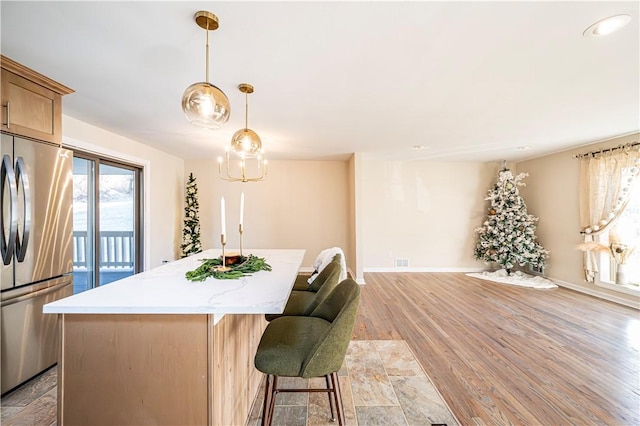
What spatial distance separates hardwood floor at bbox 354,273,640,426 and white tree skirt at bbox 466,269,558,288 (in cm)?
33

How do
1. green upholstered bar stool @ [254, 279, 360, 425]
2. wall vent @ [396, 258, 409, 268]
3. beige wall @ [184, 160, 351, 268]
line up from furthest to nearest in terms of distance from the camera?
wall vent @ [396, 258, 409, 268], beige wall @ [184, 160, 351, 268], green upholstered bar stool @ [254, 279, 360, 425]

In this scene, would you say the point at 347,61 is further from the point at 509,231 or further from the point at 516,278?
the point at 516,278

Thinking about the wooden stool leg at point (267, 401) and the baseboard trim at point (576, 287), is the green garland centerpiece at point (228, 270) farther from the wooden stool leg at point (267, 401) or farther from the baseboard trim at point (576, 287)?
the baseboard trim at point (576, 287)

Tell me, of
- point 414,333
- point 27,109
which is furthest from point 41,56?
point 414,333

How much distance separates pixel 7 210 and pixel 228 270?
166cm

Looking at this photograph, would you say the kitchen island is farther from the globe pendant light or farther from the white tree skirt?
the white tree skirt

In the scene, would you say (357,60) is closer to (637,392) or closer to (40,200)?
(40,200)

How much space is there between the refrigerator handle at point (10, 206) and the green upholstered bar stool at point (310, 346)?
1.99 metres

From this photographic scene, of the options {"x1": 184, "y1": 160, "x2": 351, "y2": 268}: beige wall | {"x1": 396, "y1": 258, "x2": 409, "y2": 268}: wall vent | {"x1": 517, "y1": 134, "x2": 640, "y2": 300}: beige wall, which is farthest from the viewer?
{"x1": 396, "y1": 258, "x2": 409, "y2": 268}: wall vent

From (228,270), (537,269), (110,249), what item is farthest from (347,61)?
(537,269)

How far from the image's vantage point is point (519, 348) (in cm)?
268

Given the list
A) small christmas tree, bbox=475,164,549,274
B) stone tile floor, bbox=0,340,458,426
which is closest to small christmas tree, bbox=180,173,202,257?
stone tile floor, bbox=0,340,458,426

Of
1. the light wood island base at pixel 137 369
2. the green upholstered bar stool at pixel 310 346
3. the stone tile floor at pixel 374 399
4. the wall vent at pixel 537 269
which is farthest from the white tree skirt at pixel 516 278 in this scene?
the light wood island base at pixel 137 369

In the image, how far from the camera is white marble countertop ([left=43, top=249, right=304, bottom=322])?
118 cm
